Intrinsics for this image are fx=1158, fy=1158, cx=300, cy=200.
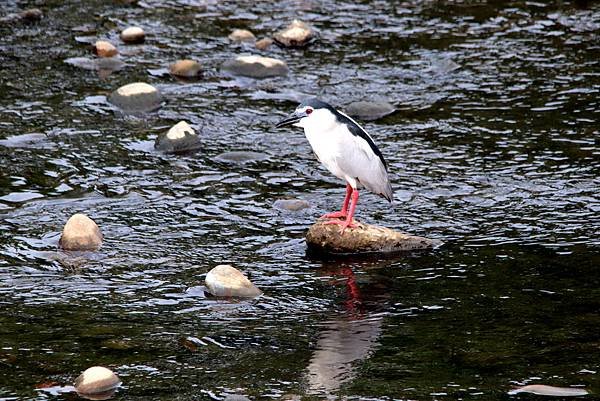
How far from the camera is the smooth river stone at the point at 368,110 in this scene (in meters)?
13.8

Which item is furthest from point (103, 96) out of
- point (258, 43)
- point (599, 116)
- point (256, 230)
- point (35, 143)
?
point (599, 116)

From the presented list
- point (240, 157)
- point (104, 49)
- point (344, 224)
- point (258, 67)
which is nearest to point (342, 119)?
point (344, 224)

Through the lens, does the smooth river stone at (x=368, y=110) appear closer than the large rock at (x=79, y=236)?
No

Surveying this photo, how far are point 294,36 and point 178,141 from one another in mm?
3896

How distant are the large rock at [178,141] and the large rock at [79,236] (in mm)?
2750

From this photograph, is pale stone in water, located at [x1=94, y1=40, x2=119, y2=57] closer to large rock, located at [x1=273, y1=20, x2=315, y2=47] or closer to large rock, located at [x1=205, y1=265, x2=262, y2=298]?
large rock, located at [x1=273, y1=20, x2=315, y2=47]

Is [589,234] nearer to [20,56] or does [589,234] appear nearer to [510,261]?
[510,261]

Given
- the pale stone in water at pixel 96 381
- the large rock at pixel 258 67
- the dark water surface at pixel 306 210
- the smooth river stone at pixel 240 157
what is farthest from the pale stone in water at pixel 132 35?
the pale stone in water at pixel 96 381

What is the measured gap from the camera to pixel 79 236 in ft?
33.3

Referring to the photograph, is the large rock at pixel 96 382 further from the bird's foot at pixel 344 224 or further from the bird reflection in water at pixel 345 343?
the bird's foot at pixel 344 224

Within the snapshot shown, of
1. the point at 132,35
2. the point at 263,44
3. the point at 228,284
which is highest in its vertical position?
the point at 132,35

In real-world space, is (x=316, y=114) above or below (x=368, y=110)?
above

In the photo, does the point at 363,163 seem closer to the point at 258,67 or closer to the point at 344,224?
the point at 344,224

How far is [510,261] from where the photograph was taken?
9883mm
